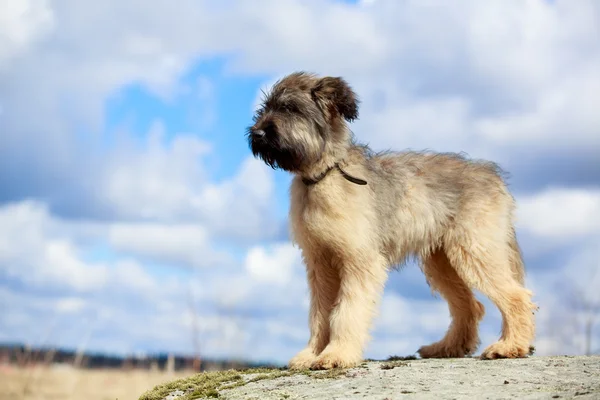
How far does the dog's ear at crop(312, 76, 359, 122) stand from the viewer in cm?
818

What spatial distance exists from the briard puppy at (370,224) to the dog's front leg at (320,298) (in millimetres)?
11

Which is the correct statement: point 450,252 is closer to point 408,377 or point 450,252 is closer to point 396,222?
point 396,222

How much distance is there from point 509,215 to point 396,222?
5.90 ft

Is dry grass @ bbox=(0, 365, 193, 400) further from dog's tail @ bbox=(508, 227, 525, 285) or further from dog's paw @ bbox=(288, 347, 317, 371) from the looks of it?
dog's tail @ bbox=(508, 227, 525, 285)

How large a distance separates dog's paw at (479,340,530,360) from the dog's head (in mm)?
2834

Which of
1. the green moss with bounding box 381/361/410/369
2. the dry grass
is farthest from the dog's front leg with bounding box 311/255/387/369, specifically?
the dry grass

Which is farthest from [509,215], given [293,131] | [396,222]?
[293,131]

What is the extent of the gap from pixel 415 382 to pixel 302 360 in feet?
6.13

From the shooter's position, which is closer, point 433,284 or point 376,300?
point 376,300

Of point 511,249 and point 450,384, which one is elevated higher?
point 511,249

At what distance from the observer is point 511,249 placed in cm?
950

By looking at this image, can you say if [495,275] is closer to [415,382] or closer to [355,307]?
[355,307]

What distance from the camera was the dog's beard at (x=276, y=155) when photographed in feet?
25.6

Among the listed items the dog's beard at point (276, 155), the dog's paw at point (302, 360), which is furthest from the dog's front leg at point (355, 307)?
the dog's beard at point (276, 155)
